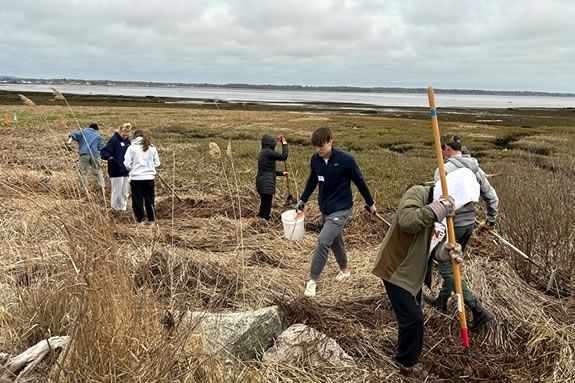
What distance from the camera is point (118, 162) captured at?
353 inches

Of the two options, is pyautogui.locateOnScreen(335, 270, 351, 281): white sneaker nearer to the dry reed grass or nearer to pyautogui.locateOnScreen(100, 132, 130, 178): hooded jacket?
the dry reed grass

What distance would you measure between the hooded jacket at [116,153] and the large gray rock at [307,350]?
19.5 ft

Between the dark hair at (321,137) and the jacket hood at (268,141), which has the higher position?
the dark hair at (321,137)

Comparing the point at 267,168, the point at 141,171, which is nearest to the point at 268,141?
the point at 267,168

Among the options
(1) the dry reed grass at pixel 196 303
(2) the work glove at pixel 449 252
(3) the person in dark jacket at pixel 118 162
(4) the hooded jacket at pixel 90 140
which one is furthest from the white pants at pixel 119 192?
(2) the work glove at pixel 449 252

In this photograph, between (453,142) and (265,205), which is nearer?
(453,142)

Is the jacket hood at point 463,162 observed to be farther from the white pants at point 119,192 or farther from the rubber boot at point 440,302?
the white pants at point 119,192

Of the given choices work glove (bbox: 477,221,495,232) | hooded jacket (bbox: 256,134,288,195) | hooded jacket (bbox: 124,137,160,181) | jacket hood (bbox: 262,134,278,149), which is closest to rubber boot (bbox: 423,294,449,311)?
work glove (bbox: 477,221,495,232)

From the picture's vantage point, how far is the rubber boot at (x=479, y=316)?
4.52 meters

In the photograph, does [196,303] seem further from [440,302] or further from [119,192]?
[119,192]

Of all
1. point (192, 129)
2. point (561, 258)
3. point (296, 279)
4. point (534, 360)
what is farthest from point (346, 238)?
point (192, 129)

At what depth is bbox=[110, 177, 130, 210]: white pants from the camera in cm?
909

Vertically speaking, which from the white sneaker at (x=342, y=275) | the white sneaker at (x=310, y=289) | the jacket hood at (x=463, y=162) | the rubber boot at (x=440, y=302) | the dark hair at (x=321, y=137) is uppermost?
the dark hair at (x=321, y=137)

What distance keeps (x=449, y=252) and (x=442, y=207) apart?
0.58m
